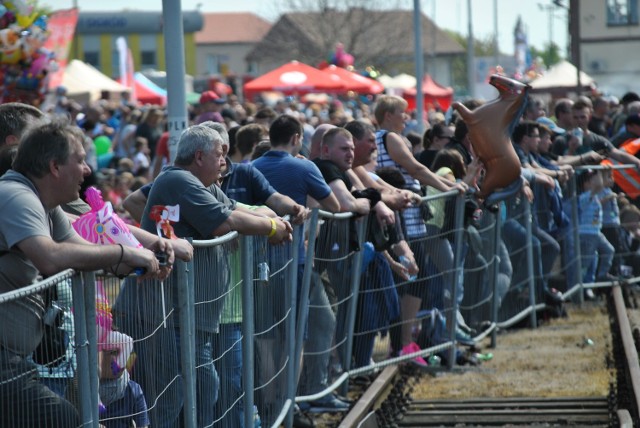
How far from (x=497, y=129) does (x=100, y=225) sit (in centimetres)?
630

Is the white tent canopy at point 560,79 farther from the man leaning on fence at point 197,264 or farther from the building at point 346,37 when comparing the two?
the man leaning on fence at point 197,264

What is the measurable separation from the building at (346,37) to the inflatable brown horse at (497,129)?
64.6m

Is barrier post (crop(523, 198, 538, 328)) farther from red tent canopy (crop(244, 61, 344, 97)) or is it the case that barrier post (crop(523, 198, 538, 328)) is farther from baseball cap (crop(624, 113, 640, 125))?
red tent canopy (crop(244, 61, 344, 97))

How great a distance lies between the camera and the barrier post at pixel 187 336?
5812 mm

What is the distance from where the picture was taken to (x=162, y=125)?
74.7 feet

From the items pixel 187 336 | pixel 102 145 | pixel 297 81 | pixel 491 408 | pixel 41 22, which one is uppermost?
pixel 41 22

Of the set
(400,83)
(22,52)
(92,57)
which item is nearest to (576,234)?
(22,52)

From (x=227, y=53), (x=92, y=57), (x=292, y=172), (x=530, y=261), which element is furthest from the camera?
(x=227, y=53)

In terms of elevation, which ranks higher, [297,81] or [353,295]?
[297,81]

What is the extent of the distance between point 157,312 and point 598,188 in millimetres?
10395

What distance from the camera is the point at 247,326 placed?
6.98 metres

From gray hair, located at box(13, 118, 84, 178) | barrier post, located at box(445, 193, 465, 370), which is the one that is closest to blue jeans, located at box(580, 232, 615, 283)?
barrier post, located at box(445, 193, 465, 370)

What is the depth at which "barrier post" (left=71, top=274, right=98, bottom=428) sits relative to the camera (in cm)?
467

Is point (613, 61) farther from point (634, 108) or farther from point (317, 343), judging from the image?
point (317, 343)
